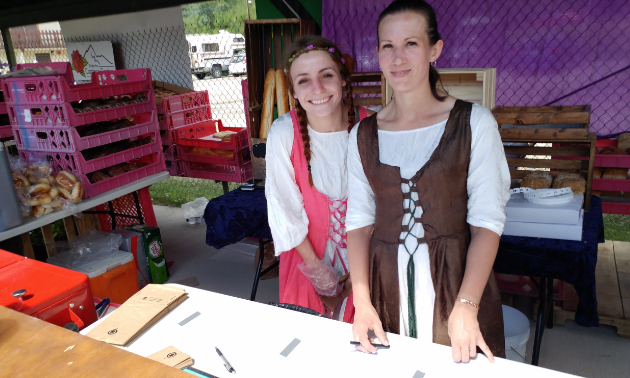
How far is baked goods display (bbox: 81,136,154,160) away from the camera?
3.23 meters

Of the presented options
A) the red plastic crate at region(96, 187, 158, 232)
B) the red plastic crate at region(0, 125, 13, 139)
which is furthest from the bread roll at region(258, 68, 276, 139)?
the red plastic crate at region(0, 125, 13, 139)

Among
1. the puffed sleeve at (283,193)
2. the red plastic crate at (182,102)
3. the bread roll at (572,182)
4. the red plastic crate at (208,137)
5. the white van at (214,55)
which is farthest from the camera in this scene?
the white van at (214,55)

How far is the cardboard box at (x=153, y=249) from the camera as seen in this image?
3.77m

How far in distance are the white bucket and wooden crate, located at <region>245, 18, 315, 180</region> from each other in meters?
1.88

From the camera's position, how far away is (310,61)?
5.81 feet

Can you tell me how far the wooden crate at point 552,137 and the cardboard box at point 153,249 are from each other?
9.47ft

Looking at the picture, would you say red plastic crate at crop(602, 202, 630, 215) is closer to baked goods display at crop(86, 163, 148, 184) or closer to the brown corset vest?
the brown corset vest

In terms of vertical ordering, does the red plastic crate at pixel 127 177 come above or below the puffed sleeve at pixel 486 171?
below

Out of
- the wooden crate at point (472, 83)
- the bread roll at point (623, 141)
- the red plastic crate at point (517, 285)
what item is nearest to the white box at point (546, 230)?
the red plastic crate at point (517, 285)

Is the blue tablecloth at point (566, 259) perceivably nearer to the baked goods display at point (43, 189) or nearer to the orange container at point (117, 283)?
the orange container at point (117, 283)

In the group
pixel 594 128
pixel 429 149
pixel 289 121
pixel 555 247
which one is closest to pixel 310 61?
pixel 289 121

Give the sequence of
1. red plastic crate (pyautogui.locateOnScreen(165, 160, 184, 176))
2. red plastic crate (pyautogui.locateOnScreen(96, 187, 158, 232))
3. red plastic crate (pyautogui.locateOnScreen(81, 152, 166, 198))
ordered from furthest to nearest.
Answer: red plastic crate (pyautogui.locateOnScreen(165, 160, 184, 176)) < red plastic crate (pyautogui.locateOnScreen(96, 187, 158, 232)) < red plastic crate (pyautogui.locateOnScreen(81, 152, 166, 198))

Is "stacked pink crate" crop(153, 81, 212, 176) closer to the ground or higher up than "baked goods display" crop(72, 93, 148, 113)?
closer to the ground

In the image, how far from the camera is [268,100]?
127 inches
